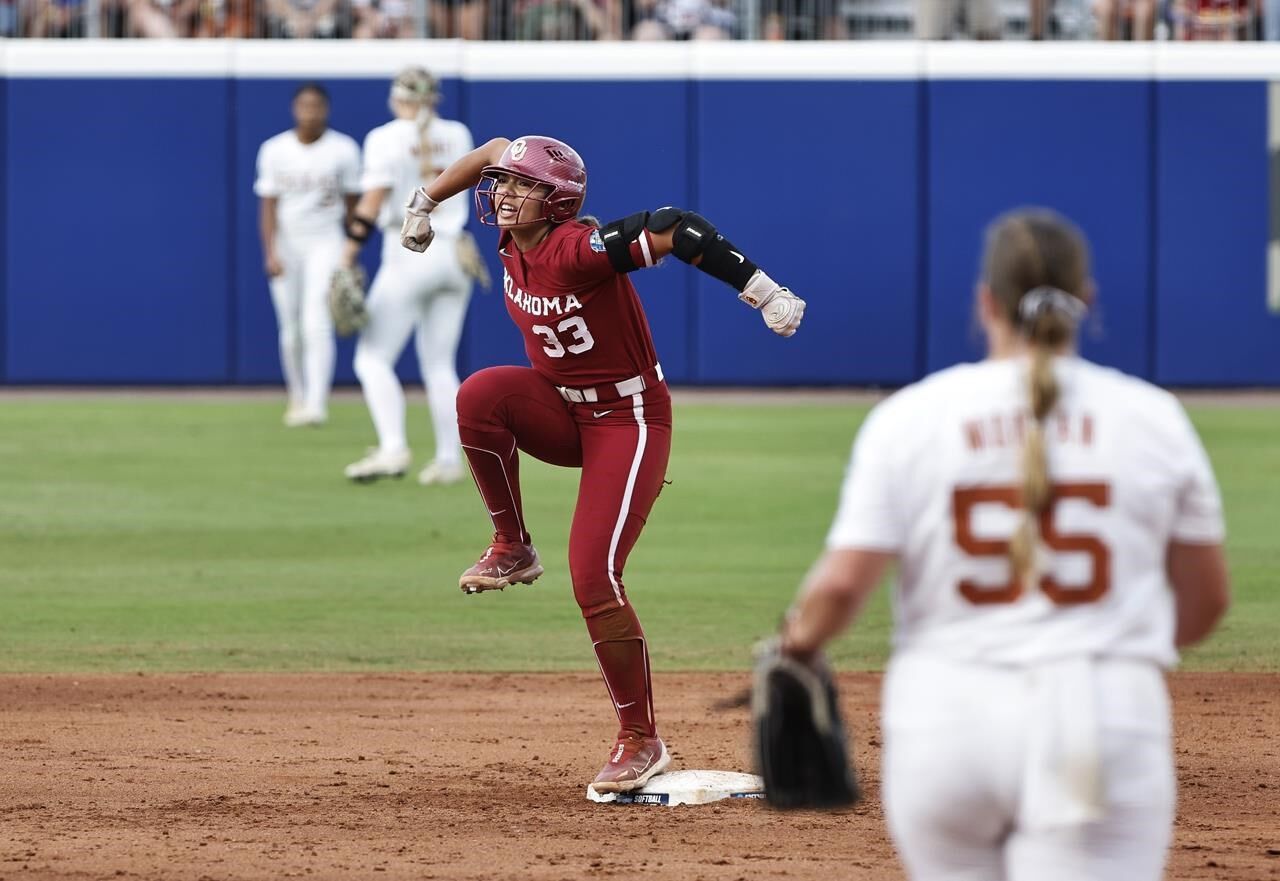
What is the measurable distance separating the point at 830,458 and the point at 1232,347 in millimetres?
6581

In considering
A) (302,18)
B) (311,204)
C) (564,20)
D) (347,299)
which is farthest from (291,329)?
(564,20)

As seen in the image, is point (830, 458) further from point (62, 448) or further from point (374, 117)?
point (374, 117)

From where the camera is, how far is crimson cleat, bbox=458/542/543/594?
242 inches

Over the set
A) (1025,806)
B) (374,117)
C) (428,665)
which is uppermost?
(374,117)

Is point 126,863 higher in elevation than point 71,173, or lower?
lower

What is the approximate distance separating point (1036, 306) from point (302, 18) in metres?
17.1

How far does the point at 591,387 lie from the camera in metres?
6.02

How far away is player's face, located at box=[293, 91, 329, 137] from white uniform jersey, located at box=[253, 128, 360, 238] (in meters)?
0.17

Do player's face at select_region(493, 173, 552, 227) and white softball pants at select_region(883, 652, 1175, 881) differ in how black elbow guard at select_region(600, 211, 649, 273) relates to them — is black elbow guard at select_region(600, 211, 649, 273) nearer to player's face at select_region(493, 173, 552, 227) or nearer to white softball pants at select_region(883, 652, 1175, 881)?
player's face at select_region(493, 173, 552, 227)

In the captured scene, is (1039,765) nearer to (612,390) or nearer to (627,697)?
(627,697)

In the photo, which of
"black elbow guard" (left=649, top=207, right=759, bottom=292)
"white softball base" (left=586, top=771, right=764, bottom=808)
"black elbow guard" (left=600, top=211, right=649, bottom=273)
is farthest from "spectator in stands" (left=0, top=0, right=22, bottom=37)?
"white softball base" (left=586, top=771, right=764, bottom=808)

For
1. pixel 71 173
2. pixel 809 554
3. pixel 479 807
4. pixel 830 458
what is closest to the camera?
pixel 479 807

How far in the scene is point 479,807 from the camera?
579 centimetres

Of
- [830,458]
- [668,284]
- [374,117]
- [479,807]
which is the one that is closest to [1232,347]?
[668,284]
